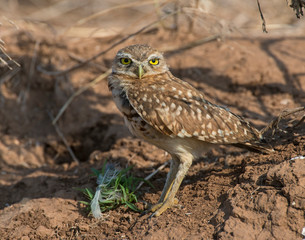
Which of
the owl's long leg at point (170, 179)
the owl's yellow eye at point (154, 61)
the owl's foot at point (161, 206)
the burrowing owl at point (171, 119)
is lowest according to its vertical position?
the owl's foot at point (161, 206)

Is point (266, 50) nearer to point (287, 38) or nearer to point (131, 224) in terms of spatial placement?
point (287, 38)

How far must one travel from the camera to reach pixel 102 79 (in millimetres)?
7570

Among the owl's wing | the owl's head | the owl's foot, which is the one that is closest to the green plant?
the owl's foot

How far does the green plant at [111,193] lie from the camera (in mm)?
4695

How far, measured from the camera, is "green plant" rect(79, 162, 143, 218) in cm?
470

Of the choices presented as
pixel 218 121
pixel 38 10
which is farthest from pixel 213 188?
pixel 38 10

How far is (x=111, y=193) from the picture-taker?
4.74 meters

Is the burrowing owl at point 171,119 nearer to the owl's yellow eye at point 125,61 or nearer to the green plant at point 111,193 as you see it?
the owl's yellow eye at point 125,61

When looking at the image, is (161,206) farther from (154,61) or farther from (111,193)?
(154,61)

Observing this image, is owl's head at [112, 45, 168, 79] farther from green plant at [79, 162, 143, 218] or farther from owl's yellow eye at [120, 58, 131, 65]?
green plant at [79, 162, 143, 218]

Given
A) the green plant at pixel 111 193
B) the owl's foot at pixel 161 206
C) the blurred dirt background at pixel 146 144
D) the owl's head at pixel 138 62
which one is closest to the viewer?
the blurred dirt background at pixel 146 144

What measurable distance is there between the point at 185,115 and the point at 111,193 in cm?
134

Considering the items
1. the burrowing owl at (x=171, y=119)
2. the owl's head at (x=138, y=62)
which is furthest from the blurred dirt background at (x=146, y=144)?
the owl's head at (x=138, y=62)

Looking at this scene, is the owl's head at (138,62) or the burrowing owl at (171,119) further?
the owl's head at (138,62)
